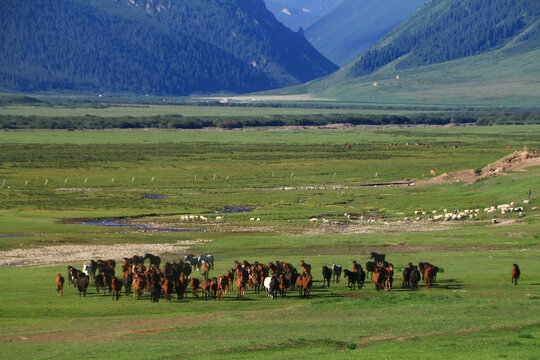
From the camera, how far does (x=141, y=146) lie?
140 metres

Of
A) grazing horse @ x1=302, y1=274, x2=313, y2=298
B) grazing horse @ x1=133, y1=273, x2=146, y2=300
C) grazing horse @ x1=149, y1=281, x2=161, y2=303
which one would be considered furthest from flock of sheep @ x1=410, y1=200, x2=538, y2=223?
grazing horse @ x1=149, y1=281, x2=161, y2=303

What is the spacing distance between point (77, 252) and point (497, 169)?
4770 cm

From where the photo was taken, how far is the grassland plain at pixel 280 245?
981 inches

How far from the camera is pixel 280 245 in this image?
48.5 meters

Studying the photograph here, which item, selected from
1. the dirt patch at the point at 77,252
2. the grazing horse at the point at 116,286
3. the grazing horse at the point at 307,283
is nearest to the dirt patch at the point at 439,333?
the grazing horse at the point at 307,283

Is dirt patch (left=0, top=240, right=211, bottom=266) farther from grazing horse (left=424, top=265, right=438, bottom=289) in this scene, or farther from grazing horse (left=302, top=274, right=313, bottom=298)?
grazing horse (left=424, top=265, right=438, bottom=289)

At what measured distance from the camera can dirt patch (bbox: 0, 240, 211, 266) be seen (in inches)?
1745

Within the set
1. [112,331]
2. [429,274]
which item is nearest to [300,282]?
[429,274]

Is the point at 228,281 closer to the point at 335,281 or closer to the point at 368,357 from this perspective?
the point at 335,281

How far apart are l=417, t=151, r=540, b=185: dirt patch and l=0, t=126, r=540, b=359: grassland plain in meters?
2.69

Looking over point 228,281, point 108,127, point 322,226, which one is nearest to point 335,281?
point 228,281

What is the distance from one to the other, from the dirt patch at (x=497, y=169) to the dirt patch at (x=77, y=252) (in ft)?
130

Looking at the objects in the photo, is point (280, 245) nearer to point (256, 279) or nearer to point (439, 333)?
point (256, 279)

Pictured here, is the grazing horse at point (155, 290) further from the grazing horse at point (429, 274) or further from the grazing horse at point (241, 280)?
→ the grazing horse at point (429, 274)
